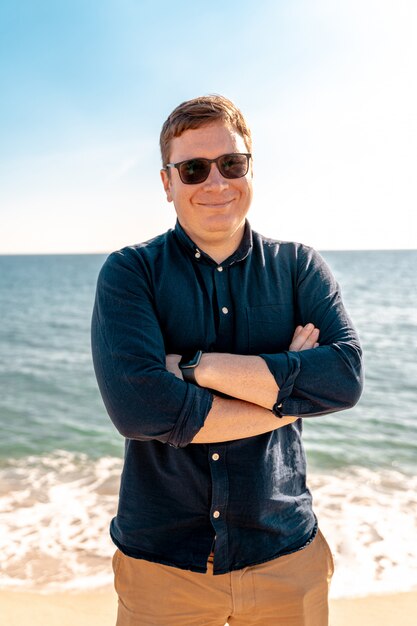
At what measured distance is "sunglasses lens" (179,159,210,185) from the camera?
232 centimetres

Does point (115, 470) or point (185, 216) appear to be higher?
point (185, 216)

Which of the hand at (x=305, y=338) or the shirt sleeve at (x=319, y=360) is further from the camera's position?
the hand at (x=305, y=338)

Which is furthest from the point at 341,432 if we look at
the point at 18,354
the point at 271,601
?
the point at 18,354

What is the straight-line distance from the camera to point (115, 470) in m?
7.92

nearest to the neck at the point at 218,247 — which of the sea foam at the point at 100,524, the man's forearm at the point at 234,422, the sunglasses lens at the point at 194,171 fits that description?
the sunglasses lens at the point at 194,171

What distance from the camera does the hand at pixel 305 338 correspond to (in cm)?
236

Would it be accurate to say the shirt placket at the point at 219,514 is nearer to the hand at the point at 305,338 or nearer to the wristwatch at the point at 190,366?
the wristwatch at the point at 190,366

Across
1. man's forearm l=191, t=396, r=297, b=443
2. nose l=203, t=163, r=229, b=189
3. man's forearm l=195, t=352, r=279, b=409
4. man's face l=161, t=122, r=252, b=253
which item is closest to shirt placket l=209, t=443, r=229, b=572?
man's forearm l=191, t=396, r=297, b=443

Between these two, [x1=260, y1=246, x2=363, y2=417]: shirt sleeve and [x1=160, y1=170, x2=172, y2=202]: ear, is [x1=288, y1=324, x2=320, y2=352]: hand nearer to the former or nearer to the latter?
[x1=260, y1=246, x2=363, y2=417]: shirt sleeve

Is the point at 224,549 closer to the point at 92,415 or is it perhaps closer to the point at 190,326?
the point at 190,326

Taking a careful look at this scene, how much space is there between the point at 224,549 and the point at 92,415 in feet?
30.7

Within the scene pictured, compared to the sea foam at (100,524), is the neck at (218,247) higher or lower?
higher

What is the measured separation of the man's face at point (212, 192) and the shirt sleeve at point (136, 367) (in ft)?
0.96

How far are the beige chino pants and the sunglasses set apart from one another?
146cm
